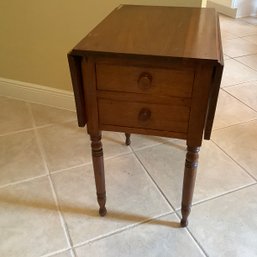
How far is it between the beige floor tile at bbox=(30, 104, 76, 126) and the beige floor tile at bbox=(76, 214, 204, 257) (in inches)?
36.7

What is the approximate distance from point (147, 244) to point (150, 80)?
62 cm

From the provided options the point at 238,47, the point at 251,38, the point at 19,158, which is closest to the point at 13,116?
the point at 19,158

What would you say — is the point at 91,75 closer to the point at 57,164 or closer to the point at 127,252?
the point at 127,252

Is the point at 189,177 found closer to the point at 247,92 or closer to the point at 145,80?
the point at 145,80

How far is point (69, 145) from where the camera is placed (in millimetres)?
1619

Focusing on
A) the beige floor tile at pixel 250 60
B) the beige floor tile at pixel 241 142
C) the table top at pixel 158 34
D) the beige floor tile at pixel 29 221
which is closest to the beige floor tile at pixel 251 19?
the beige floor tile at pixel 250 60

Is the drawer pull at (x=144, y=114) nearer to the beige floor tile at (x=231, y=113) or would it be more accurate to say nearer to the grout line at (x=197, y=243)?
the grout line at (x=197, y=243)

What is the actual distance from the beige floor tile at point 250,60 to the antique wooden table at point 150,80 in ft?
5.58

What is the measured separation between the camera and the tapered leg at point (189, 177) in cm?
96

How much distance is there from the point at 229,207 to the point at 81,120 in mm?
741

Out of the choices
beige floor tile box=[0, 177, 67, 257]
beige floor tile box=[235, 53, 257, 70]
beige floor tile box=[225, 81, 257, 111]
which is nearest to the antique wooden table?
beige floor tile box=[0, 177, 67, 257]

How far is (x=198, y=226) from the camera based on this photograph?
1158 mm

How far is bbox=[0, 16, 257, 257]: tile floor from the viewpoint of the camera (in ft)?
3.59

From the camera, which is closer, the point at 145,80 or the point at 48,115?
the point at 145,80
